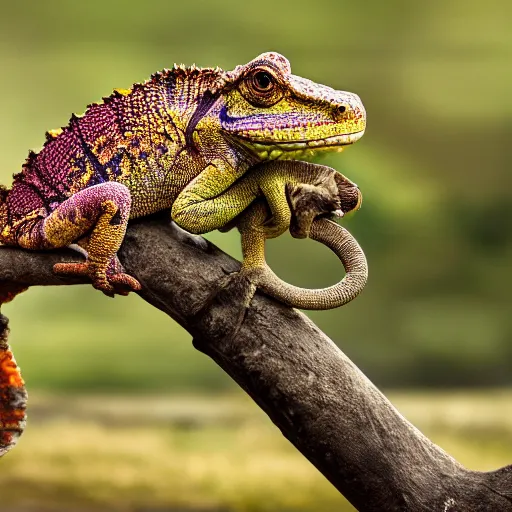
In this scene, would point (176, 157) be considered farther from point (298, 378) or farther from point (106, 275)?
point (298, 378)

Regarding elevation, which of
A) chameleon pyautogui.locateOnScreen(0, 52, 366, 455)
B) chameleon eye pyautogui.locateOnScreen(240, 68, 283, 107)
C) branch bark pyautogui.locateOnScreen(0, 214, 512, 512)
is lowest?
branch bark pyautogui.locateOnScreen(0, 214, 512, 512)

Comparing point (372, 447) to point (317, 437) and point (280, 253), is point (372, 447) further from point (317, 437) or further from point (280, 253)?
point (280, 253)

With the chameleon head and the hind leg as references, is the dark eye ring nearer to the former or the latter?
the chameleon head

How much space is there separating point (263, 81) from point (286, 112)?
0.11 meters

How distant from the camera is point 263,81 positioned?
237 cm

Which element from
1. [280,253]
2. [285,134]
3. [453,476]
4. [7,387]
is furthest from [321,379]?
[280,253]

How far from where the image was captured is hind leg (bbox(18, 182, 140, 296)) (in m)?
2.38

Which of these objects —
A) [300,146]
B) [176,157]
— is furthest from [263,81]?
[176,157]

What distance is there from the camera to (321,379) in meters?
2.54

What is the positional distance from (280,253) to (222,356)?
2315mm

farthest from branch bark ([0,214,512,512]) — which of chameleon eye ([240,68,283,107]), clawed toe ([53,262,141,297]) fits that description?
chameleon eye ([240,68,283,107])

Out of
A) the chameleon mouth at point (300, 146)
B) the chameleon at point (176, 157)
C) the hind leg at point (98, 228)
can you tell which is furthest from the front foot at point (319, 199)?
the hind leg at point (98, 228)

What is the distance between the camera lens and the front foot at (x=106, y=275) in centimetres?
241

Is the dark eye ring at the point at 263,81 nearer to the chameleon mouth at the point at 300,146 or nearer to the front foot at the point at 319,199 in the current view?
the chameleon mouth at the point at 300,146
